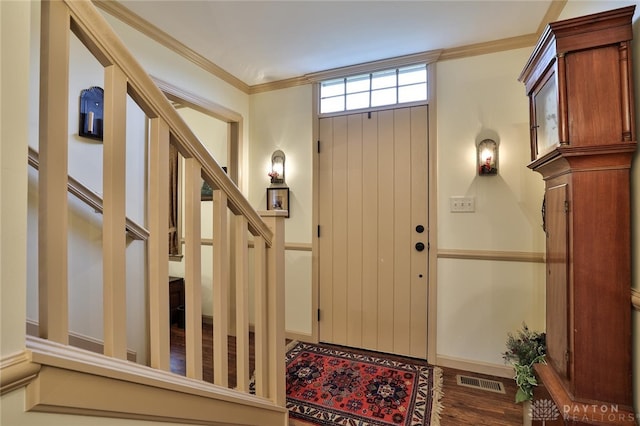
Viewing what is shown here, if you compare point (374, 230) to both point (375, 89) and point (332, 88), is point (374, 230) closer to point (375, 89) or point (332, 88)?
point (375, 89)

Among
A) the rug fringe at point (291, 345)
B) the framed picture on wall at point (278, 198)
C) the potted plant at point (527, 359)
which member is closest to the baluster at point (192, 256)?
the potted plant at point (527, 359)

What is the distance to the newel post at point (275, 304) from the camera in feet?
5.17

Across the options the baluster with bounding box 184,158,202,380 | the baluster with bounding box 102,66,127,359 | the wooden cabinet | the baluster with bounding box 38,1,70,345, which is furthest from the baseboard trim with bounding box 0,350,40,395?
the wooden cabinet

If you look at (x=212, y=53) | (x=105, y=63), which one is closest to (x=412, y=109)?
(x=212, y=53)

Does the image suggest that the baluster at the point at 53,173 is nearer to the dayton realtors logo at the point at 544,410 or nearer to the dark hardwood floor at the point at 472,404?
the dark hardwood floor at the point at 472,404

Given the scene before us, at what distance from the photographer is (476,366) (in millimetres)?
2451

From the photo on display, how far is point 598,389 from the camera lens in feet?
4.03

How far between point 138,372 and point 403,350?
7.73 ft

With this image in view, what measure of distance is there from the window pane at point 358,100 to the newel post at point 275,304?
5.65 ft

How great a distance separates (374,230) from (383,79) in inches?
55.1

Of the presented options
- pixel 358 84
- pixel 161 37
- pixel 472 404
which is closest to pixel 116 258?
pixel 161 37

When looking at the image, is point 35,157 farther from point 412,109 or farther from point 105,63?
point 412,109

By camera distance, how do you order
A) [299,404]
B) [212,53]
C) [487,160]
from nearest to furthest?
[299,404]
[487,160]
[212,53]

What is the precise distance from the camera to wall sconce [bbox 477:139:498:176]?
7.85ft
